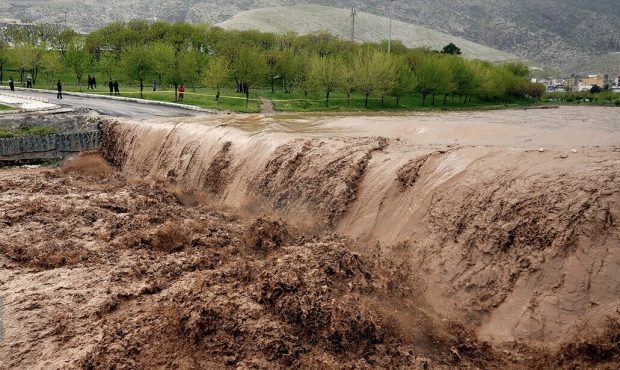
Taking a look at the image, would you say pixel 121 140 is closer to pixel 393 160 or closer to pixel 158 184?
pixel 158 184

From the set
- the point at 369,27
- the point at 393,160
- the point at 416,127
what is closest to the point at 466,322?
the point at 393,160

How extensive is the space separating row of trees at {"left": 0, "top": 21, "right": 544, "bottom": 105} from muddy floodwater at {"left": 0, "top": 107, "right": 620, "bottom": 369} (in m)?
33.8

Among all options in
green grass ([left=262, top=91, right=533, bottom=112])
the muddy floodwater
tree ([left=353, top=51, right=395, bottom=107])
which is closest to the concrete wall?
the muddy floodwater

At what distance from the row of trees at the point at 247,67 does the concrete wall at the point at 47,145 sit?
2064cm

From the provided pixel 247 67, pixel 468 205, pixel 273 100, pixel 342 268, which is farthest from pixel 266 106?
pixel 342 268

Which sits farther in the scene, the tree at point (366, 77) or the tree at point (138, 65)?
the tree at point (366, 77)

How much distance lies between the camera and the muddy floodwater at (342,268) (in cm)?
972

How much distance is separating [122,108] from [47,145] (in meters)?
9.08

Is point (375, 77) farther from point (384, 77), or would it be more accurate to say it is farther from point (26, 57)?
point (26, 57)

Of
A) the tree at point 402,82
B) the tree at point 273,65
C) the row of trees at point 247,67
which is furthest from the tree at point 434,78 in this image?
the tree at point 273,65

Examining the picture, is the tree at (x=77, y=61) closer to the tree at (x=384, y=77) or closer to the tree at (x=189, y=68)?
the tree at (x=189, y=68)

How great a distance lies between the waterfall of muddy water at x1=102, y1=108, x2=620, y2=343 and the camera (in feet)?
33.5

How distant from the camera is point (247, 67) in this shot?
53.7 meters

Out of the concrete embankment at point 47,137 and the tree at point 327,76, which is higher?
the tree at point 327,76
